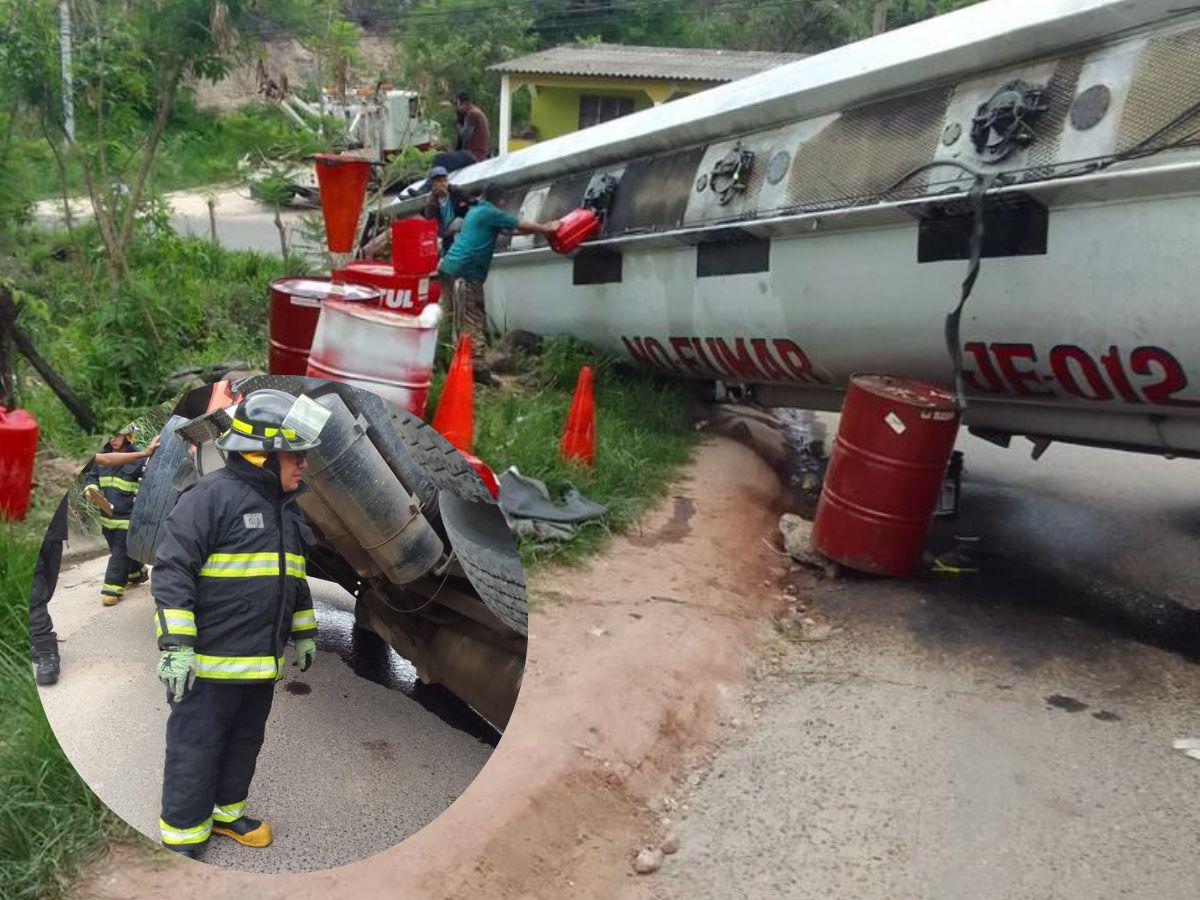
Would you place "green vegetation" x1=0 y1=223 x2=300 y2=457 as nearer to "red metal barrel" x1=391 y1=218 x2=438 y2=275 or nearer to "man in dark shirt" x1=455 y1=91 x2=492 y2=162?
"red metal barrel" x1=391 y1=218 x2=438 y2=275

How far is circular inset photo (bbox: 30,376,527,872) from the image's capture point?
160cm

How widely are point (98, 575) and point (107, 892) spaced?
1685 millimetres

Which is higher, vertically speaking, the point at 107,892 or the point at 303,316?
the point at 303,316

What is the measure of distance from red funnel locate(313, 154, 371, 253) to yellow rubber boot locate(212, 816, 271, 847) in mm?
3650

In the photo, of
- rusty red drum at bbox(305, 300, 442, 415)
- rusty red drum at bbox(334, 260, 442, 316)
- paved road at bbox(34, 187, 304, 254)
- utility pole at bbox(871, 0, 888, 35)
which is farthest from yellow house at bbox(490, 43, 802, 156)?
rusty red drum at bbox(305, 300, 442, 415)

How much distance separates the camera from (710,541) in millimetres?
6570

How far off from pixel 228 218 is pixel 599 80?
7.99 meters

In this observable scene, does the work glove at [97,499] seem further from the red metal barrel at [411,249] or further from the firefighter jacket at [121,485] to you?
the red metal barrel at [411,249]

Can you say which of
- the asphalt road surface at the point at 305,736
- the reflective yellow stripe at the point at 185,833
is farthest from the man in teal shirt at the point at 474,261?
the reflective yellow stripe at the point at 185,833

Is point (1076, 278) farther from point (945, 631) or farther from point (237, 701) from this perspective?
point (237, 701)

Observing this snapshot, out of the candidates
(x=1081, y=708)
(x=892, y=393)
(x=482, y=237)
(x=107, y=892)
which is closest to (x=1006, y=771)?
(x=1081, y=708)

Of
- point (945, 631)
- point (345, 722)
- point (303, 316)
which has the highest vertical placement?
point (303, 316)

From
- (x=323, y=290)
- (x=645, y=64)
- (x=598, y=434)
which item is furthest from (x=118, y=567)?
(x=645, y=64)

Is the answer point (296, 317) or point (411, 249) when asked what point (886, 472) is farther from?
point (296, 317)
